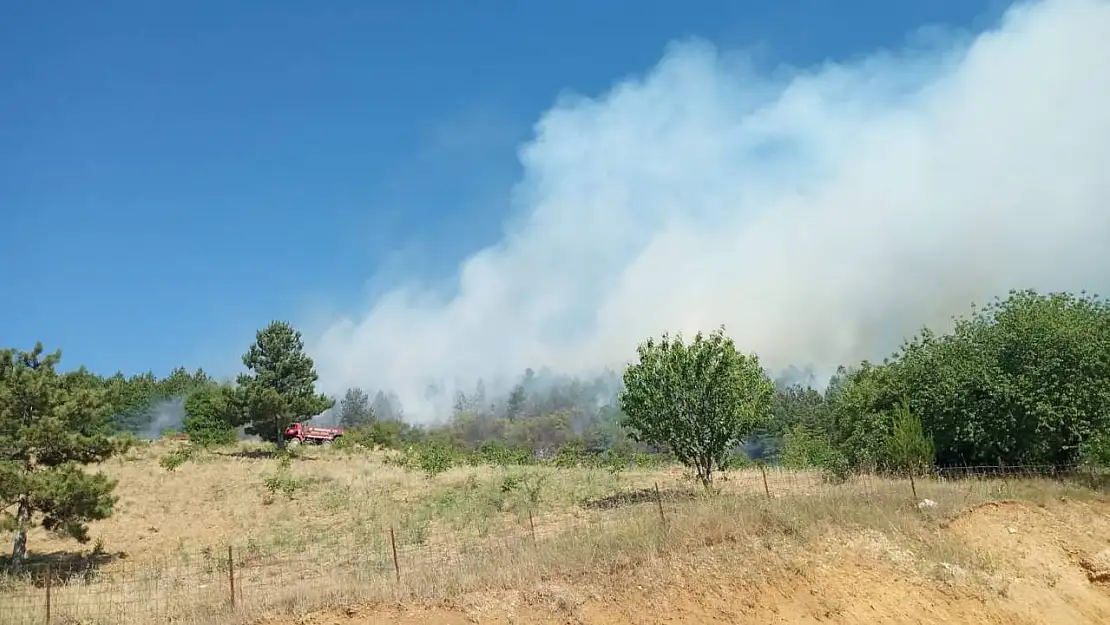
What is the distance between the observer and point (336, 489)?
35.7 metres

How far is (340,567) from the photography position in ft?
65.0

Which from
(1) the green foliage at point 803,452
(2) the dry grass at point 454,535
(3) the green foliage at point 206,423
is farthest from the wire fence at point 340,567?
(3) the green foliage at point 206,423

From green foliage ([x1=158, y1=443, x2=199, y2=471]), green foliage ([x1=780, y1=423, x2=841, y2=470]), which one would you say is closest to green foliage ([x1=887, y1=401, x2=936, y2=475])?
green foliage ([x1=780, y1=423, x2=841, y2=470])

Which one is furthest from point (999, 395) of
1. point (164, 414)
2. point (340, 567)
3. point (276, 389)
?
point (164, 414)

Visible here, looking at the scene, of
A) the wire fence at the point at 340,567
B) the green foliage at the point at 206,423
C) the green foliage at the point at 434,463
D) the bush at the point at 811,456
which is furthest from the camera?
the green foliage at the point at 206,423

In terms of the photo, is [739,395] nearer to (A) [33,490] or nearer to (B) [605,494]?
(B) [605,494]

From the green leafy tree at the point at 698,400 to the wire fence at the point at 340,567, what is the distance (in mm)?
2071

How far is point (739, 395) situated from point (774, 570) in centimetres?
1246

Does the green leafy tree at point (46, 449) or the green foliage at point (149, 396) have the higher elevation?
the green foliage at point (149, 396)

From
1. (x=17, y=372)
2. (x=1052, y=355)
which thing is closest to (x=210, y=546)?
(x=17, y=372)

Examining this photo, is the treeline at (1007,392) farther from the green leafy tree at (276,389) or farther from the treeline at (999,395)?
the green leafy tree at (276,389)

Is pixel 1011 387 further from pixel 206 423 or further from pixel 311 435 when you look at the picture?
pixel 206 423

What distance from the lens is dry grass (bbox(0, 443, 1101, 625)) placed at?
47.8ft

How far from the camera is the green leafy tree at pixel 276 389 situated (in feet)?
151
